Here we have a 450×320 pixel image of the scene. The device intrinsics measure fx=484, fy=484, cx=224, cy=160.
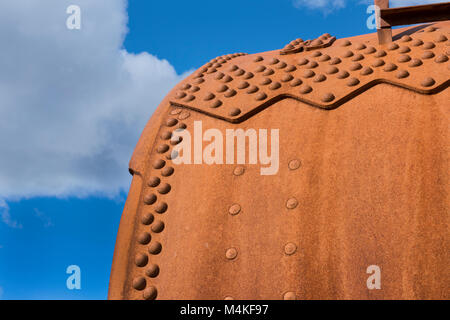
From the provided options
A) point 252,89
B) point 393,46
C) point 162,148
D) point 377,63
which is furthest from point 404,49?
point 162,148

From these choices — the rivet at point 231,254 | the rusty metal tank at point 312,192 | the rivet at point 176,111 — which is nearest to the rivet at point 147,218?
the rusty metal tank at point 312,192

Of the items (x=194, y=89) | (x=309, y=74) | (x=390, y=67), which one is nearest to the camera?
(x=390, y=67)

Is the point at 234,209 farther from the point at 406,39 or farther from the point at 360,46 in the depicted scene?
the point at 406,39

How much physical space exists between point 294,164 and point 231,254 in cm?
55

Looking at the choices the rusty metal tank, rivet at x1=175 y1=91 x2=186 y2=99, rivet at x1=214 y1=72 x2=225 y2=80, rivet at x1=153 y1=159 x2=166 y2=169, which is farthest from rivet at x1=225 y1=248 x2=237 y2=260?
rivet at x1=214 y1=72 x2=225 y2=80

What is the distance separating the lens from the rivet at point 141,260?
242 centimetres

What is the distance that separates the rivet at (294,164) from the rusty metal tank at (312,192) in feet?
0.04

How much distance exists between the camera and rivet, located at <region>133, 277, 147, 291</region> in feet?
7.77

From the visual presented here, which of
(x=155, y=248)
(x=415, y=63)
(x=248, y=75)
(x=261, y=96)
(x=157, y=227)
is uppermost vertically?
(x=248, y=75)

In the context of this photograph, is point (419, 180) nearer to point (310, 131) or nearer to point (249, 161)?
point (310, 131)

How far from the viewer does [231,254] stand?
2.31 m
